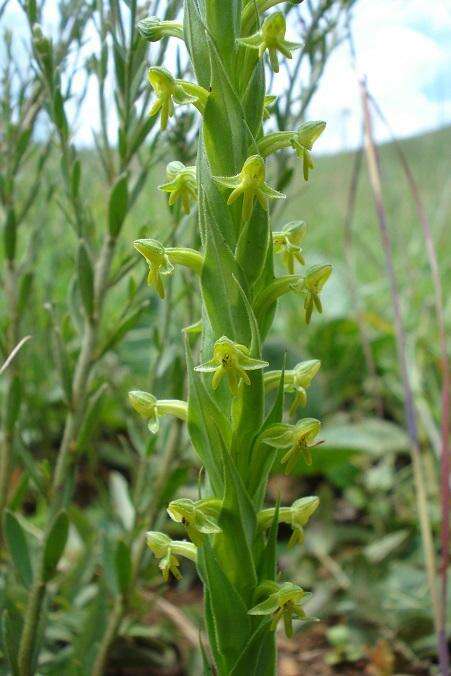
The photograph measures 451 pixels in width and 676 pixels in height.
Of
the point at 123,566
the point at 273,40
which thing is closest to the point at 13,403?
the point at 123,566

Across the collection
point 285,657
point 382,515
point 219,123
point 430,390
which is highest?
point 219,123

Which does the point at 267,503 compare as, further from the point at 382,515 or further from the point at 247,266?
the point at 247,266

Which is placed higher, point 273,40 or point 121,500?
point 273,40

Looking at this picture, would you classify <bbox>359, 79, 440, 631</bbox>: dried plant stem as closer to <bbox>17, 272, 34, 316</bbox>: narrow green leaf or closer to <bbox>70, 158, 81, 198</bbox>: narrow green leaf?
<bbox>70, 158, 81, 198</bbox>: narrow green leaf

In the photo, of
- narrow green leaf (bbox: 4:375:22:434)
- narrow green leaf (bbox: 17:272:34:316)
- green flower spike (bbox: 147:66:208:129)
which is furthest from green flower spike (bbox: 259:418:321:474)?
narrow green leaf (bbox: 17:272:34:316)

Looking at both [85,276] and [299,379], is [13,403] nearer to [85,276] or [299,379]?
[85,276]

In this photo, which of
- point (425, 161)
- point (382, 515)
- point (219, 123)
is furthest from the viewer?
point (425, 161)

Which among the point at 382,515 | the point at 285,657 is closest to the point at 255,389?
the point at 285,657
